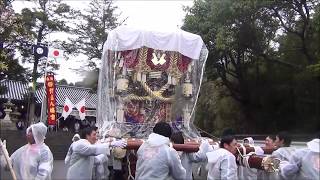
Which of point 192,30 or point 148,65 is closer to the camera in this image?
point 148,65

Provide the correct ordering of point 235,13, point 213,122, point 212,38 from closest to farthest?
point 235,13 < point 212,38 < point 213,122

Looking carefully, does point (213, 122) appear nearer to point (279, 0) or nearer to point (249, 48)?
point (249, 48)

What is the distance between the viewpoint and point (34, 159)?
5.77 m

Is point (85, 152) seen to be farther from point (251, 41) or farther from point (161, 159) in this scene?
point (251, 41)

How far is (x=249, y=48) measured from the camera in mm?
19484

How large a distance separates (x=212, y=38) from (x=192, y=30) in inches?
54.1

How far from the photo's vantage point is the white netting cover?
10.1 metres

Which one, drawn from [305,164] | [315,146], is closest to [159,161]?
[305,164]

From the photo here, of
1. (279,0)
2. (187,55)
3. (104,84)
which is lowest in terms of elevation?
(104,84)

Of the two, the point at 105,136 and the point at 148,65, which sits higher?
the point at 148,65

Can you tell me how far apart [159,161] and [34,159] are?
1.78 meters

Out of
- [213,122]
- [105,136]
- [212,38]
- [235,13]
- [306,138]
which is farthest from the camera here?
[213,122]

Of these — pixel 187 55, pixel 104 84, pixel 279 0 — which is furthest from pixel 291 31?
pixel 104 84

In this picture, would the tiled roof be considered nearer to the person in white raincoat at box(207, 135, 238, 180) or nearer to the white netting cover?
the white netting cover
